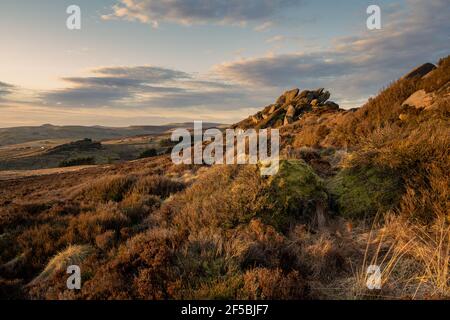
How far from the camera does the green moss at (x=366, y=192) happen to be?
6.15 metres

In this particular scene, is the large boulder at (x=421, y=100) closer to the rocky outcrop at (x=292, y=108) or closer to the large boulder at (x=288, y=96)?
the rocky outcrop at (x=292, y=108)

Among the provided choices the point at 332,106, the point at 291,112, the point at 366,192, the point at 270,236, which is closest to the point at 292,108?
the point at 291,112

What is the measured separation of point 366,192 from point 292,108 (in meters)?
34.6

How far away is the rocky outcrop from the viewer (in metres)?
38.1

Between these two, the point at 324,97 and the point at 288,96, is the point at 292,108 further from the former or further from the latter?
the point at 288,96

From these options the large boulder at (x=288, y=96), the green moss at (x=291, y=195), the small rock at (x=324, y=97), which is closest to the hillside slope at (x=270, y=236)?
the green moss at (x=291, y=195)

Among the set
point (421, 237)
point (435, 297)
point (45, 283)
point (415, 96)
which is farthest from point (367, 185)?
point (415, 96)

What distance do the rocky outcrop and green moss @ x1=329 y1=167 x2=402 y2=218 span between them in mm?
28795

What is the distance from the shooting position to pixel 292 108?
1567 inches

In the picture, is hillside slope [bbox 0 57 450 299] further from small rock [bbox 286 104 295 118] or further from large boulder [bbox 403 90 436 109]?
small rock [bbox 286 104 295 118]

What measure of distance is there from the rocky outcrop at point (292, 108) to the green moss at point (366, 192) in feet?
94.5

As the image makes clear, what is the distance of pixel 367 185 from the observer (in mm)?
6555

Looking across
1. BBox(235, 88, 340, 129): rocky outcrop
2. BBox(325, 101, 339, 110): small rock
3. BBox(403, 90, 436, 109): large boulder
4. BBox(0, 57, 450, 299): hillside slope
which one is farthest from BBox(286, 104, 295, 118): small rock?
BBox(0, 57, 450, 299): hillside slope

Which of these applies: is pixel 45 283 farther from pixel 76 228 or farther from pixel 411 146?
pixel 411 146
